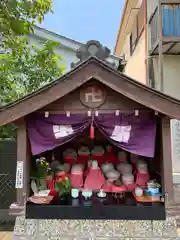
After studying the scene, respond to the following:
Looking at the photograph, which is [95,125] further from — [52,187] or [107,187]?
[52,187]

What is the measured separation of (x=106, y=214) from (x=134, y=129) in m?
1.61

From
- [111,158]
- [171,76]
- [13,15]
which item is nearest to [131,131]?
[111,158]

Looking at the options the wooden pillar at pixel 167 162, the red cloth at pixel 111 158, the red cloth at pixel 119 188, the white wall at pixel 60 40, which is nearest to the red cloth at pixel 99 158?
the red cloth at pixel 111 158

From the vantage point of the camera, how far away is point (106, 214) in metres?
4.66

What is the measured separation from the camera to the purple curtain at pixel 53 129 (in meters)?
4.95

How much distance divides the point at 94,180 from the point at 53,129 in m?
1.46

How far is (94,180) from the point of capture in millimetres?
5590

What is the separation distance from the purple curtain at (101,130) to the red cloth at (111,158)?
1.40m

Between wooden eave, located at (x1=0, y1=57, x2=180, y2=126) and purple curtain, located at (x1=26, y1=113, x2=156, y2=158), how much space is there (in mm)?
438

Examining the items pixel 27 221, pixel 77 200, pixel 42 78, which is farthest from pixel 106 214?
pixel 42 78

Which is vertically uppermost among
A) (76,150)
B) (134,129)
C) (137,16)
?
(137,16)

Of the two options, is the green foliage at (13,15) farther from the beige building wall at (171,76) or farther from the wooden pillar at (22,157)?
the beige building wall at (171,76)

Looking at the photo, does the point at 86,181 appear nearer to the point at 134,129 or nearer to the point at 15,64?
the point at 134,129

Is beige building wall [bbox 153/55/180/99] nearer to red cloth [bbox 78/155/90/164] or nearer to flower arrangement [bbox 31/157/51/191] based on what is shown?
red cloth [bbox 78/155/90/164]
